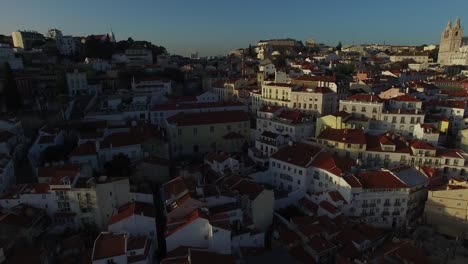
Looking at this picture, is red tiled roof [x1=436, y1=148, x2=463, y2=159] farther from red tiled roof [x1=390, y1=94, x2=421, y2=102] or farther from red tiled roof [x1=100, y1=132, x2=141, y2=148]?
red tiled roof [x1=100, y1=132, x2=141, y2=148]

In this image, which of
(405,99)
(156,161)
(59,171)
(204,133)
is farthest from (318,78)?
(59,171)

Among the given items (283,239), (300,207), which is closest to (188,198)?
(283,239)

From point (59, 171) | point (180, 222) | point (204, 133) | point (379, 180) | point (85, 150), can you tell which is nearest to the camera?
point (180, 222)

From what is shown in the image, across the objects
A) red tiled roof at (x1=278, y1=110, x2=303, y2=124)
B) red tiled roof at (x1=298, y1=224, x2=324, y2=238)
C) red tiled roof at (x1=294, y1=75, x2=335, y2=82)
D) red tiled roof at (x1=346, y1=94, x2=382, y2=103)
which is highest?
red tiled roof at (x1=294, y1=75, x2=335, y2=82)

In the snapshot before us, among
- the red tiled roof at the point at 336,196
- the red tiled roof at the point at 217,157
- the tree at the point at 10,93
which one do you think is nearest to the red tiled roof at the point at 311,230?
the red tiled roof at the point at 336,196

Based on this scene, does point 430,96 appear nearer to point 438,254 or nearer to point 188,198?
point 438,254

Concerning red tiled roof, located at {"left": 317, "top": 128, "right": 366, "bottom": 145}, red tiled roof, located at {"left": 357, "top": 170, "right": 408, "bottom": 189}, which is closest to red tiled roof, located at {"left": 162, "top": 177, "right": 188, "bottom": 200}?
red tiled roof, located at {"left": 357, "top": 170, "right": 408, "bottom": 189}

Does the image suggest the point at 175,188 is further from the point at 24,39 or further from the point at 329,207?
the point at 24,39
